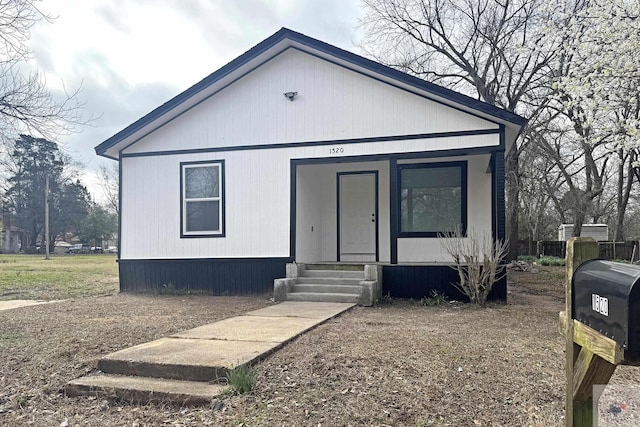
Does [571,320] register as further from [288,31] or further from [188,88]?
[188,88]

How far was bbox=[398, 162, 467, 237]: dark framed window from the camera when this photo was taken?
9594mm

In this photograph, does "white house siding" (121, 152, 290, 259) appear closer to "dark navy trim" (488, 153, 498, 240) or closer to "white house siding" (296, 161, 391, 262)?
"white house siding" (296, 161, 391, 262)

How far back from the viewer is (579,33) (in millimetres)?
9688

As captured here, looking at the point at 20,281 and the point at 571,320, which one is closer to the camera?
the point at 571,320

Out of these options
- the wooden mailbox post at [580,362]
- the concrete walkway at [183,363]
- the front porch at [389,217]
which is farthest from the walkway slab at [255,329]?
the wooden mailbox post at [580,362]

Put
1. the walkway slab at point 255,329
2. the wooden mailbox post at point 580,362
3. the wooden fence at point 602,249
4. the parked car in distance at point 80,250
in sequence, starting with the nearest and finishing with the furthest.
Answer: the wooden mailbox post at point 580,362 < the walkway slab at point 255,329 < the wooden fence at point 602,249 < the parked car in distance at point 80,250

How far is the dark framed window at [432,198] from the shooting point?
9594 mm

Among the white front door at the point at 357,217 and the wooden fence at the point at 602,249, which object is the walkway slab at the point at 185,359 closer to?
the white front door at the point at 357,217

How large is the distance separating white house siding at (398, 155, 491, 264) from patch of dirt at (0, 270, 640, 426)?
2.96 m

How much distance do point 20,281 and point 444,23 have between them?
16.4 m

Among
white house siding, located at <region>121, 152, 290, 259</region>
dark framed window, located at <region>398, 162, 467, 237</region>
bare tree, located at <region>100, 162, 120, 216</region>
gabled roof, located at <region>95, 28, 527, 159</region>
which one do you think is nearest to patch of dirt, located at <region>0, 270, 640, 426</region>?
white house siding, located at <region>121, 152, 290, 259</region>

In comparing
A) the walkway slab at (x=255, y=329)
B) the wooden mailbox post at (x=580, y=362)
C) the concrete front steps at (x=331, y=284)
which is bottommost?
the walkway slab at (x=255, y=329)

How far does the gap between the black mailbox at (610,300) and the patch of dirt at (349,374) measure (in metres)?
1.50

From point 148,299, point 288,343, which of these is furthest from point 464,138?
point 148,299
